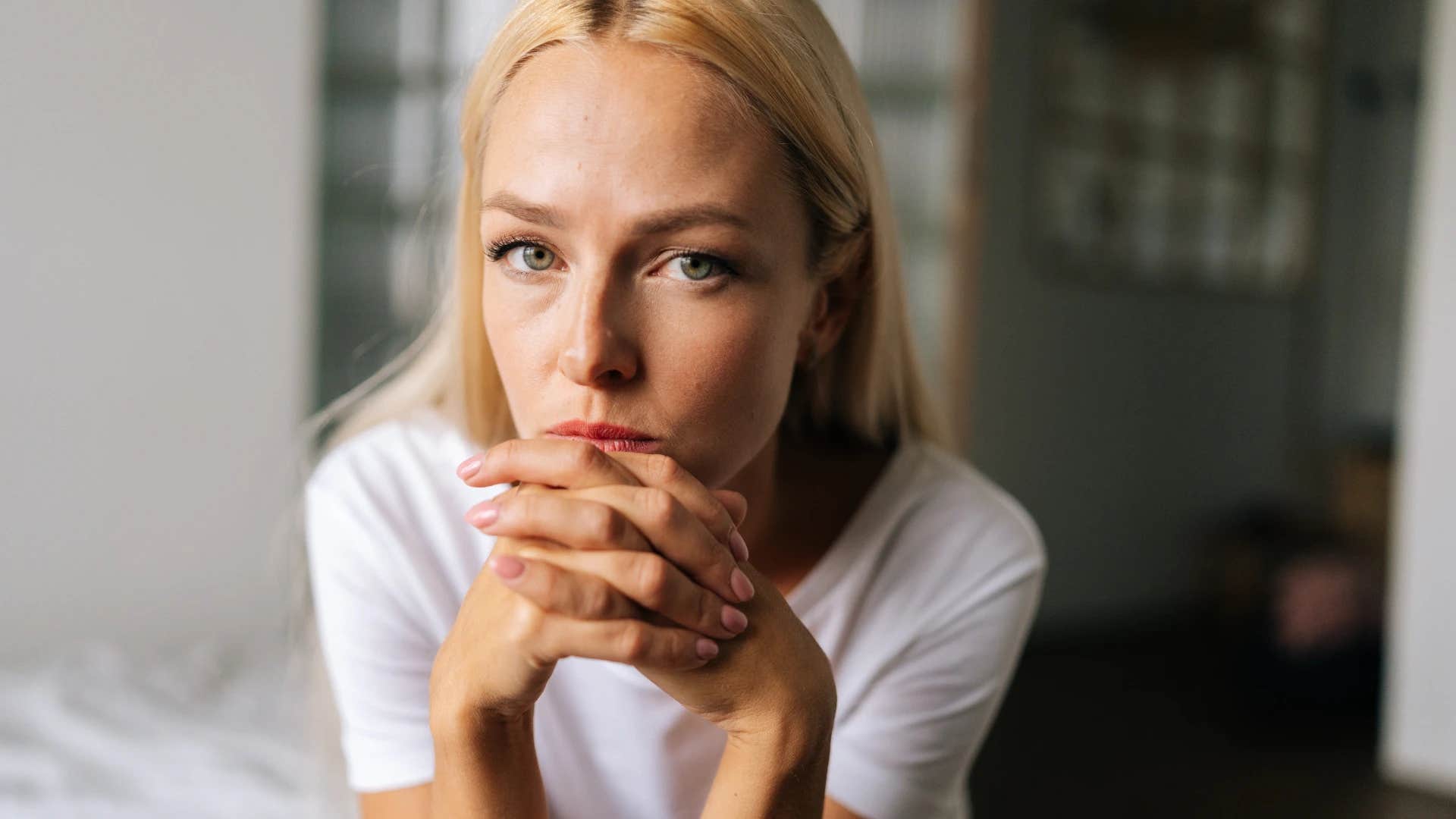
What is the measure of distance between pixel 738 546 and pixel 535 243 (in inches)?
10.2

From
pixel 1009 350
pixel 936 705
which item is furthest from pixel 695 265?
pixel 1009 350

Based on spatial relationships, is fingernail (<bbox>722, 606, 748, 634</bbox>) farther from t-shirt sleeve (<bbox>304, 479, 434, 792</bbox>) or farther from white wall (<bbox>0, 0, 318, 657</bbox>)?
white wall (<bbox>0, 0, 318, 657</bbox>)

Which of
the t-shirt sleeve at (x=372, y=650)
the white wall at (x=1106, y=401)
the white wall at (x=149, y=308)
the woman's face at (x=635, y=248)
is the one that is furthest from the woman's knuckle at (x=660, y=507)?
the white wall at (x=1106, y=401)

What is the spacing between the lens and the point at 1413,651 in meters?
2.72

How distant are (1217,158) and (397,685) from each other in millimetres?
4080

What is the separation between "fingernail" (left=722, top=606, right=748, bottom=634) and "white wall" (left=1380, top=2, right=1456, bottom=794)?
96.1 inches

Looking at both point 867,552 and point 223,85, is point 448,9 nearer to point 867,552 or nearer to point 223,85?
point 223,85

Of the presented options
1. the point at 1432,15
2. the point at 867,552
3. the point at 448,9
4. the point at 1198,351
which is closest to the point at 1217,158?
the point at 1198,351

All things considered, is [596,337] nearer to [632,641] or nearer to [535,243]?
[535,243]

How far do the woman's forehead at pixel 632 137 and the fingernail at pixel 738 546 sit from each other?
8.9 inches

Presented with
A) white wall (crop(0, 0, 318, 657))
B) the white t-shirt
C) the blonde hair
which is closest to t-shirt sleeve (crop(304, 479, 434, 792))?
the white t-shirt

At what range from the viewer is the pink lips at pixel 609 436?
834 millimetres

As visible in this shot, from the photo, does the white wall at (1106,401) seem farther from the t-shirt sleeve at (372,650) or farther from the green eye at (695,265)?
the green eye at (695,265)

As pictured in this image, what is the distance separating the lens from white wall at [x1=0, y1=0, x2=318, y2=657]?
217 cm
